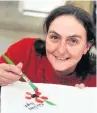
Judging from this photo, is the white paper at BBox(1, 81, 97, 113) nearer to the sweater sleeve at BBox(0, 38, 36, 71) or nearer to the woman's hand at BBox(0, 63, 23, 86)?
the woman's hand at BBox(0, 63, 23, 86)

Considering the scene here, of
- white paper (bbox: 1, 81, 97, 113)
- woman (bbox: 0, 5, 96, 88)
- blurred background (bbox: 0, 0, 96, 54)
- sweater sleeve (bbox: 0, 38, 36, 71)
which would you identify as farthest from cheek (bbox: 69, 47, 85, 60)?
blurred background (bbox: 0, 0, 96, 54)

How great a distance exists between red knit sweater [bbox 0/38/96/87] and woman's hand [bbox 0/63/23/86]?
0.56 feet

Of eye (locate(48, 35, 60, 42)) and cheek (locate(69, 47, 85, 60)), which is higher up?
eye (locate(48, 35, 60, 42))

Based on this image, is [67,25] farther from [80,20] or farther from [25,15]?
[25,15]

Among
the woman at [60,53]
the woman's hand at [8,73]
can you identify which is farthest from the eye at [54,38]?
the woman's hand at [8,73]

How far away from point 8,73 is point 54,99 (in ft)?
0.51

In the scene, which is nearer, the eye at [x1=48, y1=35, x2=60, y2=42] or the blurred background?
the eye at [x1=48, y1=35, x2=60, y2=42]

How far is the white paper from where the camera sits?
912 mm

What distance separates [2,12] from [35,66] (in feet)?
4.45

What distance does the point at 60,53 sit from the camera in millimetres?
1014

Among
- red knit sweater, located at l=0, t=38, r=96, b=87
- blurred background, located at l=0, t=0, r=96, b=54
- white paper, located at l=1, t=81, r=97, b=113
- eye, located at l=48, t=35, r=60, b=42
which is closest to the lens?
white paper, located at l=1, t=81, r=97, b=113

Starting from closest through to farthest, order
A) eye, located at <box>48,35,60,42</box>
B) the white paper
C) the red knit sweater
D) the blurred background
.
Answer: the white paper, eye, located at <box>48,35,60,42</box>, the red knit sweater, the blurred background

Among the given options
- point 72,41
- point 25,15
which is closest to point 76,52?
point 72,41

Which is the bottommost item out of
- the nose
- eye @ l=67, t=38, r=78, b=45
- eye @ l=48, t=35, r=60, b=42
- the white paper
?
the white paper
